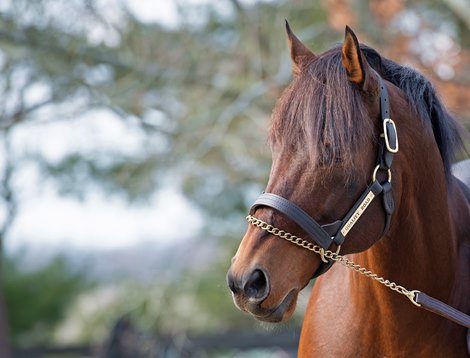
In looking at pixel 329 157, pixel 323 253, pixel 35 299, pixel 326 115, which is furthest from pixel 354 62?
pixel 35 299

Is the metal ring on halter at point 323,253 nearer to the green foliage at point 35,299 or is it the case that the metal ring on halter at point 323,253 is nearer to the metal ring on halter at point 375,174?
the metal ring on halter at point 375,174

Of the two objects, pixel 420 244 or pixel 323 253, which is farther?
pixel 420 244

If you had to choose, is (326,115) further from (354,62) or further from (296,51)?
(296,51)

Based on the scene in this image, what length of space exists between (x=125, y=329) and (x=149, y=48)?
430cm

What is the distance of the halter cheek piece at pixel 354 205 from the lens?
2.52 metres

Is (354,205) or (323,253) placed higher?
(354,205)

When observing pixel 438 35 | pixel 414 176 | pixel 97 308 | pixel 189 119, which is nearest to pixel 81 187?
pixel 189 119

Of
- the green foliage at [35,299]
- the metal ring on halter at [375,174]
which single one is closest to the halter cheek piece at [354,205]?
the metal ring on halter at [375,174]

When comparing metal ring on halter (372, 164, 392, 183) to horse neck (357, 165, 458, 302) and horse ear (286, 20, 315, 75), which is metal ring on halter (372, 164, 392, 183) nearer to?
horse neck (357, 165, 458, 302)

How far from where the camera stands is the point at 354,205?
261 centimetres

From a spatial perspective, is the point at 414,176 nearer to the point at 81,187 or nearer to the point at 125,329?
the point at 125,329

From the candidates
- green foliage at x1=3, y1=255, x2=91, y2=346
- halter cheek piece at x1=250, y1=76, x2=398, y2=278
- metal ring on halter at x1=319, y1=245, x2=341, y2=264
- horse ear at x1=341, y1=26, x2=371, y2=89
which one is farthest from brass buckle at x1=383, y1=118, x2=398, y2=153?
green foliage at x1=3, y1=255, x2=91, y2=346

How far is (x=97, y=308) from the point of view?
55.0ft

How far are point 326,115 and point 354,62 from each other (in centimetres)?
24
